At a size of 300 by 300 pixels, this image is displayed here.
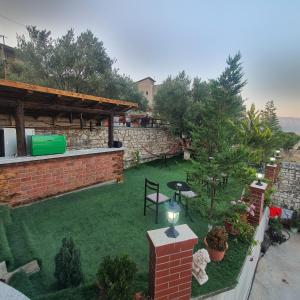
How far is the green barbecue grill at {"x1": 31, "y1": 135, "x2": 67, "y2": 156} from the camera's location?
459 cm

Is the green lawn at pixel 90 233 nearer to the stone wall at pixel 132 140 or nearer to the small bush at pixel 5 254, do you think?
the small bush at pixel 5 254

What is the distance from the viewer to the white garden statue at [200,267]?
2604 millimetres

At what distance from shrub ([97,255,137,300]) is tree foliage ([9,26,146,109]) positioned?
9303mm

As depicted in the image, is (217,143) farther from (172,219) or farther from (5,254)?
(5,254)

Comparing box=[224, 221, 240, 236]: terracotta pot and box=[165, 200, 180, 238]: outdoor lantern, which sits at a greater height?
box=[165, 200, 180, 238]: outdoor lantern

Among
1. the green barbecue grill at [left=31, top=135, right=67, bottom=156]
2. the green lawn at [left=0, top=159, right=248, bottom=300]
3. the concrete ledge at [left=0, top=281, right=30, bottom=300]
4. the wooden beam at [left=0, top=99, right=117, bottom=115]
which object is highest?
the wooden beam at [left=0, top=99, right=117, bottom=115]

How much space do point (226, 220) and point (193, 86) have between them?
9.51m

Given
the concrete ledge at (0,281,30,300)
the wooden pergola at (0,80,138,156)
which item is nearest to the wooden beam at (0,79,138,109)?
the wooden pergola at (0,80,138,156)

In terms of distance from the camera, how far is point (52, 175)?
4.99 metres

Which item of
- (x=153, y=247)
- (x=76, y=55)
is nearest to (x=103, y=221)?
(x=153, y=247)

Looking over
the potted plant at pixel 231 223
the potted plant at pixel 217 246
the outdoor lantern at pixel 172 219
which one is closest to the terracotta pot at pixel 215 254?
the potted plant at pixel 217 246

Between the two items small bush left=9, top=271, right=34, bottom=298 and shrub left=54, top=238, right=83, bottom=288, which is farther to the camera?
shrub left=54, top=238, right=83, bottom=288

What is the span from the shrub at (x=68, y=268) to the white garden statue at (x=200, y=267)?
5.27 feet

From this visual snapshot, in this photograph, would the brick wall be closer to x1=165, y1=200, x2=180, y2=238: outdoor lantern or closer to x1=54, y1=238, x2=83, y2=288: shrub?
x1=54, y1=238, x2=83, y2=288: shrub
